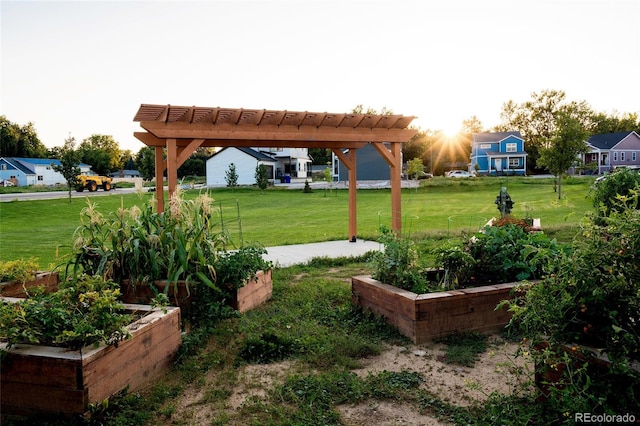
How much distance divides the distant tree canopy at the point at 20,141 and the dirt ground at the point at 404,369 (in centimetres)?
6475

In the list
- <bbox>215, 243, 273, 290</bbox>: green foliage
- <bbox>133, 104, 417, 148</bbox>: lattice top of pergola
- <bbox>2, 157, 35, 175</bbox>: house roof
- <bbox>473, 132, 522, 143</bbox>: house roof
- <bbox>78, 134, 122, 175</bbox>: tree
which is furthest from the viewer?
<bbox>78, 134, 122, 175</bbox>: tree

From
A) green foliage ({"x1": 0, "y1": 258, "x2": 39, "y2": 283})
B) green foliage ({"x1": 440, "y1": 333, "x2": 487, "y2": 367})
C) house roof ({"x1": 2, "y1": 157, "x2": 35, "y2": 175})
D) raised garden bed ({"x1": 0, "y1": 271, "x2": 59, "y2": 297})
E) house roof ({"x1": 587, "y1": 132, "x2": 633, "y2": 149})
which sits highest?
house roof ({"x1": 587, "y1": 132, "x2": 633, "y2": 149})

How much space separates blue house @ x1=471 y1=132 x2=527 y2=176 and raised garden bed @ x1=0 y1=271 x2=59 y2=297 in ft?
171

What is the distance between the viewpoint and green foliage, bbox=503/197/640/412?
7.07ft

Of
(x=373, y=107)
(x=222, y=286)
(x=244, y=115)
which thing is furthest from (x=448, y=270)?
(x=373, y=107)

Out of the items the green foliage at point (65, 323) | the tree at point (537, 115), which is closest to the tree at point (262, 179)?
the green foliage at point (65, 323)

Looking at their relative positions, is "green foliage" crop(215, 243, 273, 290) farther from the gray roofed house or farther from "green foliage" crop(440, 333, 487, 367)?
the gray roofed house

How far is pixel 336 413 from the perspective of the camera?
2.74 m

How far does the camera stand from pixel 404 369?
3.41m

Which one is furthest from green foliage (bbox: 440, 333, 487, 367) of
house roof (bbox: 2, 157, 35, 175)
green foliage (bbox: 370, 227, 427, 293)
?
house roof (bbox: 2, 157, 35, 175)

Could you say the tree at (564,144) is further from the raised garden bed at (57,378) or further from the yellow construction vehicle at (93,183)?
the yellow construction vehicle at (93,183)

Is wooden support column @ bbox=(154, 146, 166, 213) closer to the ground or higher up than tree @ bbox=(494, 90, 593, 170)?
closer to the ground

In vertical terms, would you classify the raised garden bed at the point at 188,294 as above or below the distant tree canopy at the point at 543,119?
below

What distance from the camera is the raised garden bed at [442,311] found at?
390cm
